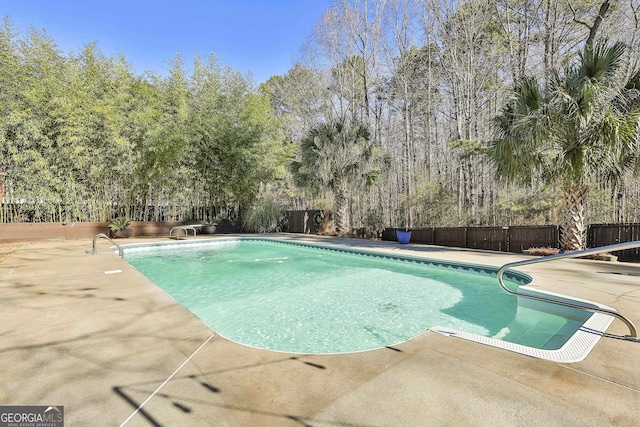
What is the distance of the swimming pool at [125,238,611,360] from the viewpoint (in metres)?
2.53

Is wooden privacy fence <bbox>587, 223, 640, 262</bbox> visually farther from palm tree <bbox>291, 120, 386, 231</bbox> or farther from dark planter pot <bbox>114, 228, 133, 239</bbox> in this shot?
dark planter pot <bbox>114, 228, 133, 239</bbox>

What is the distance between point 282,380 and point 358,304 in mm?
2276

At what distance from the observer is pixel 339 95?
13070mm

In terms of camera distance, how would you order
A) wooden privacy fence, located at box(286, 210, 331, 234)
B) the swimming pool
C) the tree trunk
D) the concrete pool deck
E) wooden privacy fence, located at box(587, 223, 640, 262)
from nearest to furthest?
1. the concrete pool deck
2. the swimming pool
3. wooden privacy fence, located at box(587, 223, 640, 262)
4. the tree trunk
5. wooden privacy fence, located at box(286, 210, 331, 234)

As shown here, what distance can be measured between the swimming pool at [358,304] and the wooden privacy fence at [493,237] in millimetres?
2284

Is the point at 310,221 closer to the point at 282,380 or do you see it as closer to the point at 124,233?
the point at 124,233

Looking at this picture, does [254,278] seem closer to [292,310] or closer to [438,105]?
[292,310]

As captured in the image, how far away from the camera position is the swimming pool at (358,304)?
8.30 feet

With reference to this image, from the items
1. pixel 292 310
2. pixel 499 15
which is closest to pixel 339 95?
pixel 499 15

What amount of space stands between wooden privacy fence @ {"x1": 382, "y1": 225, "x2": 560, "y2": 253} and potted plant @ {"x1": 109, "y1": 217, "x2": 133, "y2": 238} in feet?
28.5

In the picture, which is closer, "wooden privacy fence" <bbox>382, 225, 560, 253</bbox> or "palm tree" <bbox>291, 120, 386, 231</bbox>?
"wooden privacy fence" <bbox>382, 225, 560, 253</bbox>

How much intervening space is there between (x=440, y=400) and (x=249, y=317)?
2.34m

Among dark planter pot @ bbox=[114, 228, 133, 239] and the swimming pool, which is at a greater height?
dark planter pot @ bbox=[114, 228, 133, 239]

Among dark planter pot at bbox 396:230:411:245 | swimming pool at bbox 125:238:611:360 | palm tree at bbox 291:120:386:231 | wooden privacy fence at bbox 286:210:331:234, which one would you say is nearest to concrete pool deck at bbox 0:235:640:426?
swimming pool at bbox 125:238:611:360
